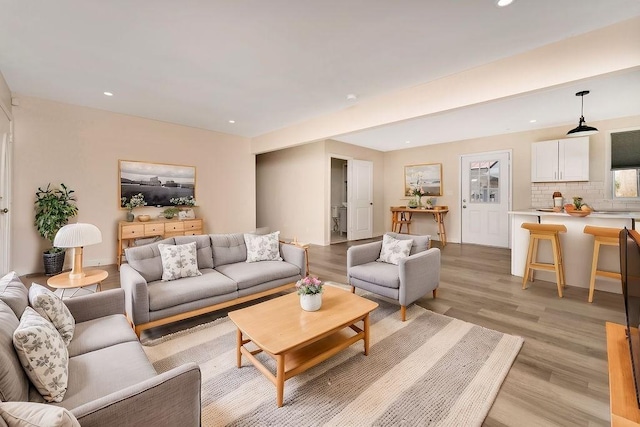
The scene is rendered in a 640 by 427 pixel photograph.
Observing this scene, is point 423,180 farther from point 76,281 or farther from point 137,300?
point 76,281

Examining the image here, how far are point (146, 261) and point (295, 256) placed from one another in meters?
1.55

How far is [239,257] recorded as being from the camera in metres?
3.29

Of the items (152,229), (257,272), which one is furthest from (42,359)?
(152,229)

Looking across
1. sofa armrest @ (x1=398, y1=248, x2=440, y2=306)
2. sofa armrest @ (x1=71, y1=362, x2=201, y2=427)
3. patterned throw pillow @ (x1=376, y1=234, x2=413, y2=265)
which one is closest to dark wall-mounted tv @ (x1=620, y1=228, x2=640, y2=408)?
sofa armrest @ (x1=398, y1=248, x2=440, y2=306)

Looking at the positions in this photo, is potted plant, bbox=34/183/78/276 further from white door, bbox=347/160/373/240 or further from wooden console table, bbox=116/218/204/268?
white door, bbox=347/160/373/240

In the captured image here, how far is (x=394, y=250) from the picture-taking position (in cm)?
317

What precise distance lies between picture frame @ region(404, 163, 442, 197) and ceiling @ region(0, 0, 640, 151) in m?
2.76

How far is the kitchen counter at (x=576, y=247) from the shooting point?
3215 millimetres

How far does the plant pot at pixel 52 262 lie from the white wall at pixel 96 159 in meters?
0.24

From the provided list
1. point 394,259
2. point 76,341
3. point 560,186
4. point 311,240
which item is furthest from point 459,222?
point 76,341

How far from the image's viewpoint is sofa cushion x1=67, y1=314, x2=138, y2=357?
150 cm

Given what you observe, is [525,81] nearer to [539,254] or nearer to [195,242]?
[539,254]

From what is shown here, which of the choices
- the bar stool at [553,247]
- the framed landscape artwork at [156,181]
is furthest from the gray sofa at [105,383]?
the bar stool at [553,247]

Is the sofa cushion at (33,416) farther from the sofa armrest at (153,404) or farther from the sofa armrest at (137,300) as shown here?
the sofa armrest at (137,300)
